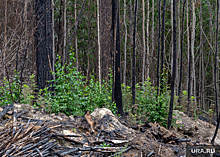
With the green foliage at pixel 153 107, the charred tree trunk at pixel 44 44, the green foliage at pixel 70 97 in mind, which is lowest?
the green foliage at pixel 153 107

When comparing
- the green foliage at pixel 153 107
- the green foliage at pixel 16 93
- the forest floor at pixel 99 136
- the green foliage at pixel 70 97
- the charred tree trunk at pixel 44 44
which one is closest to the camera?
the forest floor at pixel 99 136

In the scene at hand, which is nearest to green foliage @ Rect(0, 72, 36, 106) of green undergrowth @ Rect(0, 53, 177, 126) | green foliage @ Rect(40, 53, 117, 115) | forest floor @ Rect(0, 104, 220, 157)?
green undergrowth @ Rect(0, 53, 177, 126)

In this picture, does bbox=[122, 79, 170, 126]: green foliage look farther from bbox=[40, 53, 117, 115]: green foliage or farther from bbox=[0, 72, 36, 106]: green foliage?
bbox=[0, 72, 36, 106]: green foliage

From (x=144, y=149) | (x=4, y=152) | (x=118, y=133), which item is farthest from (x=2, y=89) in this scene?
(x=144, y=149)

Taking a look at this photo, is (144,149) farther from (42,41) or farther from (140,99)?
(42,41)

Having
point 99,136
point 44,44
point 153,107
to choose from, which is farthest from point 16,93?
point 153,107

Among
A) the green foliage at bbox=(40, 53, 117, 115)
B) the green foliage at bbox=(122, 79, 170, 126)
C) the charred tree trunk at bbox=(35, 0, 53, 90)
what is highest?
the charred tree trunk at bbox=(35, 0, 53, 90)

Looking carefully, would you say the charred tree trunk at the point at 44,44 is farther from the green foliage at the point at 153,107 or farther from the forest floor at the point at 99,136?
the green foliage at the point at 153,107

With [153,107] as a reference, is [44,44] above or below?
above

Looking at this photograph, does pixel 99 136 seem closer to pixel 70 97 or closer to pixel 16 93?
pixel 70 97

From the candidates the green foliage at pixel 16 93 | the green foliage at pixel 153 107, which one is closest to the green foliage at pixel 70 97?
the green foliage at pixel 16 93

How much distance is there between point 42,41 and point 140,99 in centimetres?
323

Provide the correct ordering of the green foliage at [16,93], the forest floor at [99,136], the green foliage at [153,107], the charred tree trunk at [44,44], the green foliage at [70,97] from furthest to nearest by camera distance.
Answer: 1. the charred tree trunk at [44,44]
2. the green foliage at [153,107]
3. the green foliage at [70,97]
4. the green foliage at [16,93]
5. the forest floor at [99,136]

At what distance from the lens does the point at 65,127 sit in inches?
143
